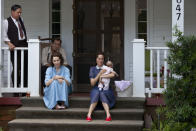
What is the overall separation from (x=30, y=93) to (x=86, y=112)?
1.31 meters

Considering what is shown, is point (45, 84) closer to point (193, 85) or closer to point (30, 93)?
point (30, 93)

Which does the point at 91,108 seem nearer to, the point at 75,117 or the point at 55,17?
the point at 75,117

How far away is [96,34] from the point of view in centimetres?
984

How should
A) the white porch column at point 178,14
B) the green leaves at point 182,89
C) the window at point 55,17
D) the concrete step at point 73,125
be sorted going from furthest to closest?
the window at point 55,17
the white porch column at point 178,14
the concrete step at point 73,125
the green leaves at point 182,89

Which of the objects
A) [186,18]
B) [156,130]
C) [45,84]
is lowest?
[156,130]

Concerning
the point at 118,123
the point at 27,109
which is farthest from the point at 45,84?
the point at 118,123

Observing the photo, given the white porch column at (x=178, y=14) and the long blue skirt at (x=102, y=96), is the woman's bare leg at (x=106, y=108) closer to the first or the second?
the long blue skirt at (x=102, y=96)

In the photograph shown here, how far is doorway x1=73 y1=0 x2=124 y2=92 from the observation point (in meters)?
9.82

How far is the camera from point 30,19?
9.93 meters

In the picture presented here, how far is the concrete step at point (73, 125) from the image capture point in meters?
6.92

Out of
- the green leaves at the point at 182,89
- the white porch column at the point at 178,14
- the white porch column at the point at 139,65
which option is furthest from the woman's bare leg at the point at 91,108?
the white porch column at the point at 178,14

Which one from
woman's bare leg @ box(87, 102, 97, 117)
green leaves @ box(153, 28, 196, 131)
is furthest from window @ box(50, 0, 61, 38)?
green leaves @ box(153, 28, 196, 131)

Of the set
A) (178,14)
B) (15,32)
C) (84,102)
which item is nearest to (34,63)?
(15,32)

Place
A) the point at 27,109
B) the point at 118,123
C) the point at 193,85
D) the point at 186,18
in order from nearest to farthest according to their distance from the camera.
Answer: the point at 193,85 → the point at 118,123 → the point at 27,109 → the point at 186,18
